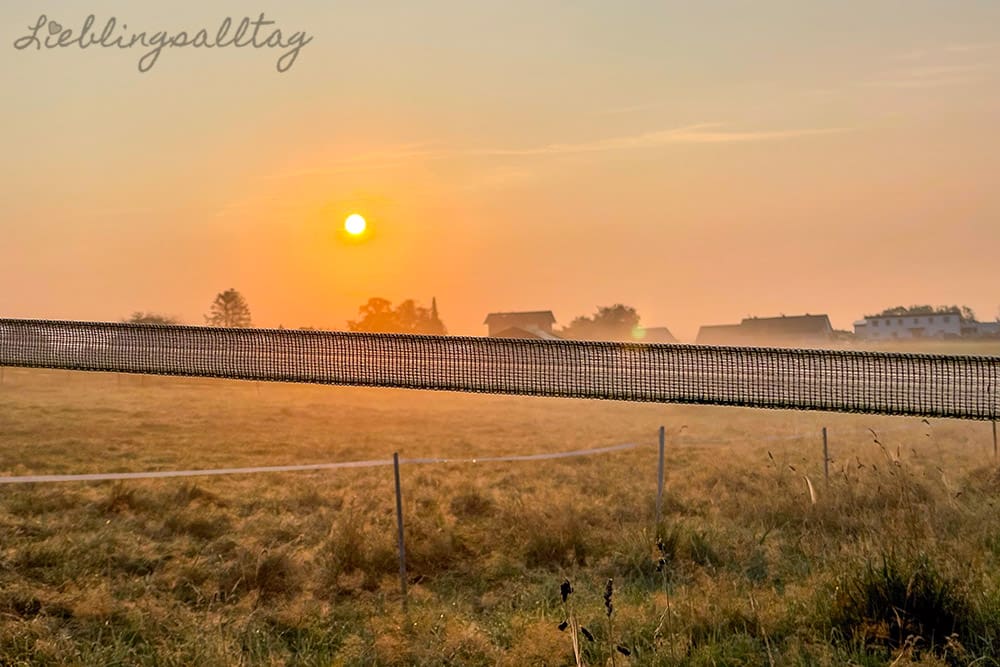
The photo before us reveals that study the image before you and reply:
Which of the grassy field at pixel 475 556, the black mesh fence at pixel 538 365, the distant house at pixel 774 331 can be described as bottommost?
the grassy field at pixel 475 556

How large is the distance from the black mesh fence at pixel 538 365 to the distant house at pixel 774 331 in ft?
233

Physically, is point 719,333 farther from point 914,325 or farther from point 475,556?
point 475,556

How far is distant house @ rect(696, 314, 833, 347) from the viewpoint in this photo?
85000 millimetres

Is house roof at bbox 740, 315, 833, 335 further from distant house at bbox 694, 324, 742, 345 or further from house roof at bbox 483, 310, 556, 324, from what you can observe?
house roof at bbox 483, 310, 556, 324

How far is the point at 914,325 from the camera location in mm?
94938

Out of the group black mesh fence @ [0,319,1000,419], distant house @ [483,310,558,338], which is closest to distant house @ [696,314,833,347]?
distant house @ [483,310,558,338]

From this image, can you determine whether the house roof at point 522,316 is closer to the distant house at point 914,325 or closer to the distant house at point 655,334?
the distant house at point 655,334

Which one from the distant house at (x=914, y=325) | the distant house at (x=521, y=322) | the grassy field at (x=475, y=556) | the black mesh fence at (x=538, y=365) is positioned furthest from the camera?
the distant house at (x=914, y=325)

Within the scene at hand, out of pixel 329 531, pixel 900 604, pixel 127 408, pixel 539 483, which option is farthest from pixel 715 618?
pixel 127 408

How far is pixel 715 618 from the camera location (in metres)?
8.38

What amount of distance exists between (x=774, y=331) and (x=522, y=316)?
2902 cm

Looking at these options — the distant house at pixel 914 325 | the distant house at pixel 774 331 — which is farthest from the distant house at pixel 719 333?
the distant house at pixel 914 325

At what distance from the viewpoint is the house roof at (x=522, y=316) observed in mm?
71188

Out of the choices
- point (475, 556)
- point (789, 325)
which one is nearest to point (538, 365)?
point (475, 556)
